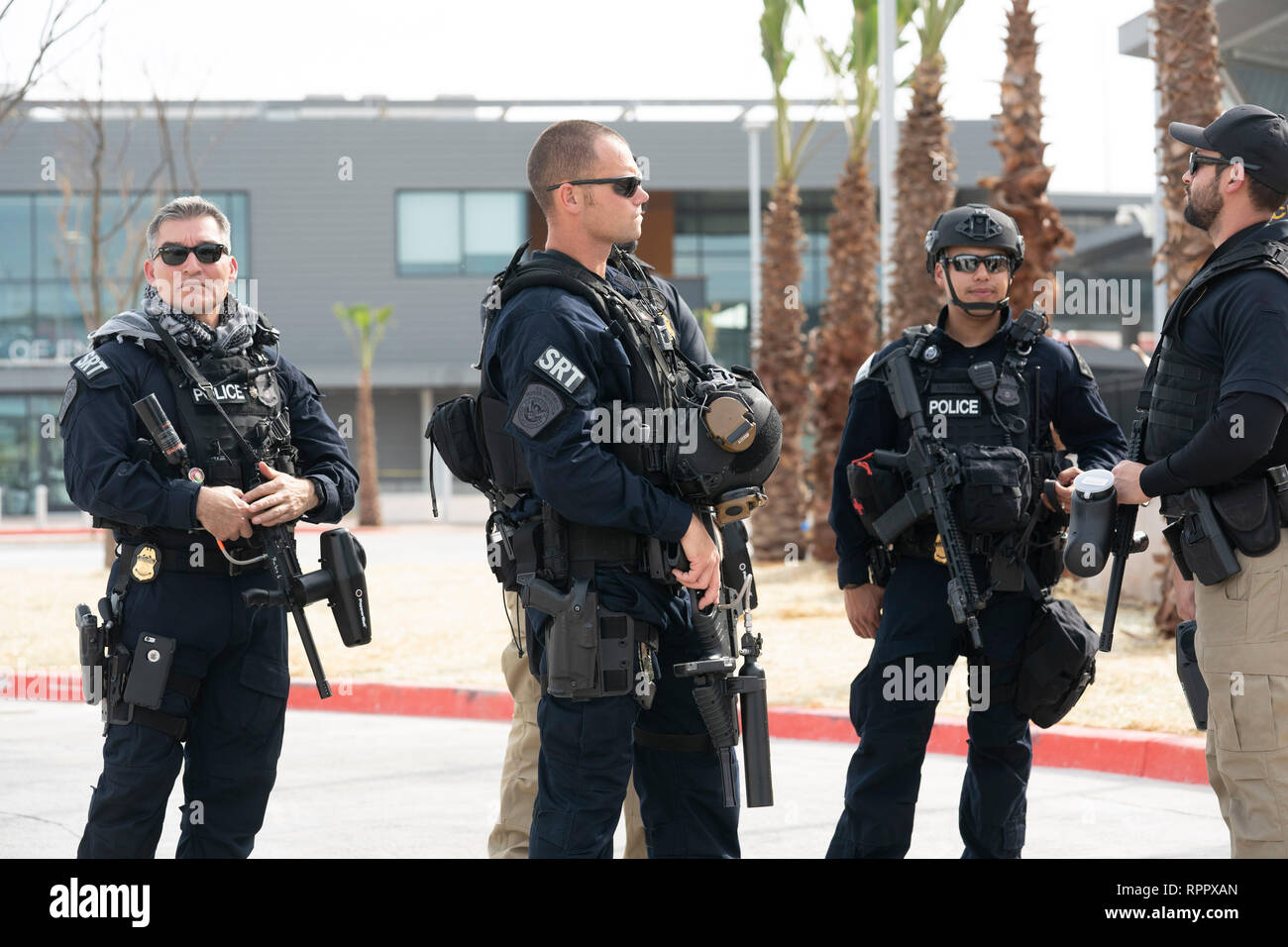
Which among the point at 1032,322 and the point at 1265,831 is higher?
the point at 1032,322

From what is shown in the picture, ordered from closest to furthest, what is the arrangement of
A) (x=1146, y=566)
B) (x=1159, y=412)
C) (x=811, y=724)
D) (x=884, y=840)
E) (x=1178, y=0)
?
(x=1159, y=412) < (x=884, y=840) < (x=811, y=724) < (x=1178, y=0) < (x=1146, y=566)

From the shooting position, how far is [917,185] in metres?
14.5

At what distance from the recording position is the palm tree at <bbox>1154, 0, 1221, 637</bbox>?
381 inches

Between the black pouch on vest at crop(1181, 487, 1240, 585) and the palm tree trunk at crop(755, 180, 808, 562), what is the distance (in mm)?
11712

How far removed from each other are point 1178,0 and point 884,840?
7.79 meters

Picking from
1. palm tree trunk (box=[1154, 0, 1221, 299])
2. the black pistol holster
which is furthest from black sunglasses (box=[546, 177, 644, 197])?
palm tree trunk (box=[1154, 0, 1221, 299])

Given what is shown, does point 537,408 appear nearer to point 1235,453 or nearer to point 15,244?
A: point 1235,453

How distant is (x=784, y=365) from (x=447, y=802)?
40.8ft

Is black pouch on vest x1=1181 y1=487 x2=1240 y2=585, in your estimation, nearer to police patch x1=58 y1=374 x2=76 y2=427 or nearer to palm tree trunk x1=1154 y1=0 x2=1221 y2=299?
police patch x1=58 y1=374 x2=76 y2=427

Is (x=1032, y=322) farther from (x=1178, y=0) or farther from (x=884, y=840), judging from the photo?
(x=1178, y=0)

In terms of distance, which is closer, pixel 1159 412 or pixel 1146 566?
pixel 1159 412

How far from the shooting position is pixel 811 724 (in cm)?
792

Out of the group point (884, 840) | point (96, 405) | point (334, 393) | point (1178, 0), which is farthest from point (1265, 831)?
point (334, 393)
